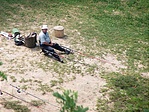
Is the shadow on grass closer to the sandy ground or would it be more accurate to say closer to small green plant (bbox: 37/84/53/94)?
the sandy ground

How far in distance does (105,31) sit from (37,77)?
5070mm

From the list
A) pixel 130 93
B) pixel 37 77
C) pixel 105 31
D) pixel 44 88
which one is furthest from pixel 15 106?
pixel 105 31

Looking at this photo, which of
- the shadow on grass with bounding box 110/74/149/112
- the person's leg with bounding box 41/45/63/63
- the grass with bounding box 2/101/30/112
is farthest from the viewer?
the person's leg with bounding box 41/45/63/63

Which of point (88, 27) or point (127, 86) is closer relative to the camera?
point (127, 86)

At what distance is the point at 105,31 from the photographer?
13320 mm

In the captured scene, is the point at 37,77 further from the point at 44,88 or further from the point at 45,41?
the point at 45,41

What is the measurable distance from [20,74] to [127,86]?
3.41 metres

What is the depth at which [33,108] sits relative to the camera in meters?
7.86

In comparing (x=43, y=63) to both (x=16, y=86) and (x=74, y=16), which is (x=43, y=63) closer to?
(x=16, y=86)

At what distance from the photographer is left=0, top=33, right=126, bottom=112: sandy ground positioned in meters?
8.27

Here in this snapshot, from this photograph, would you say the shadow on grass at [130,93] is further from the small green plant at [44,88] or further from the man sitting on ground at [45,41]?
the man sitting on ground at [45,41]

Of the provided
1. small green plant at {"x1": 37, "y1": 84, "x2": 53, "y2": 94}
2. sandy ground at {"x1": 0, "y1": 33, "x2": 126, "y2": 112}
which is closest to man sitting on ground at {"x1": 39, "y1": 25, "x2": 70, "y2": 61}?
sandy ground at {"x1": 0, "y1": 33, "x2": 126, "y2": 112}

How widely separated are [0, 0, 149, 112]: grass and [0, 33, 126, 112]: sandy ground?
24 centimetres

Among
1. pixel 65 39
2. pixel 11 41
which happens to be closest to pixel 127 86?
pixel 65 39
